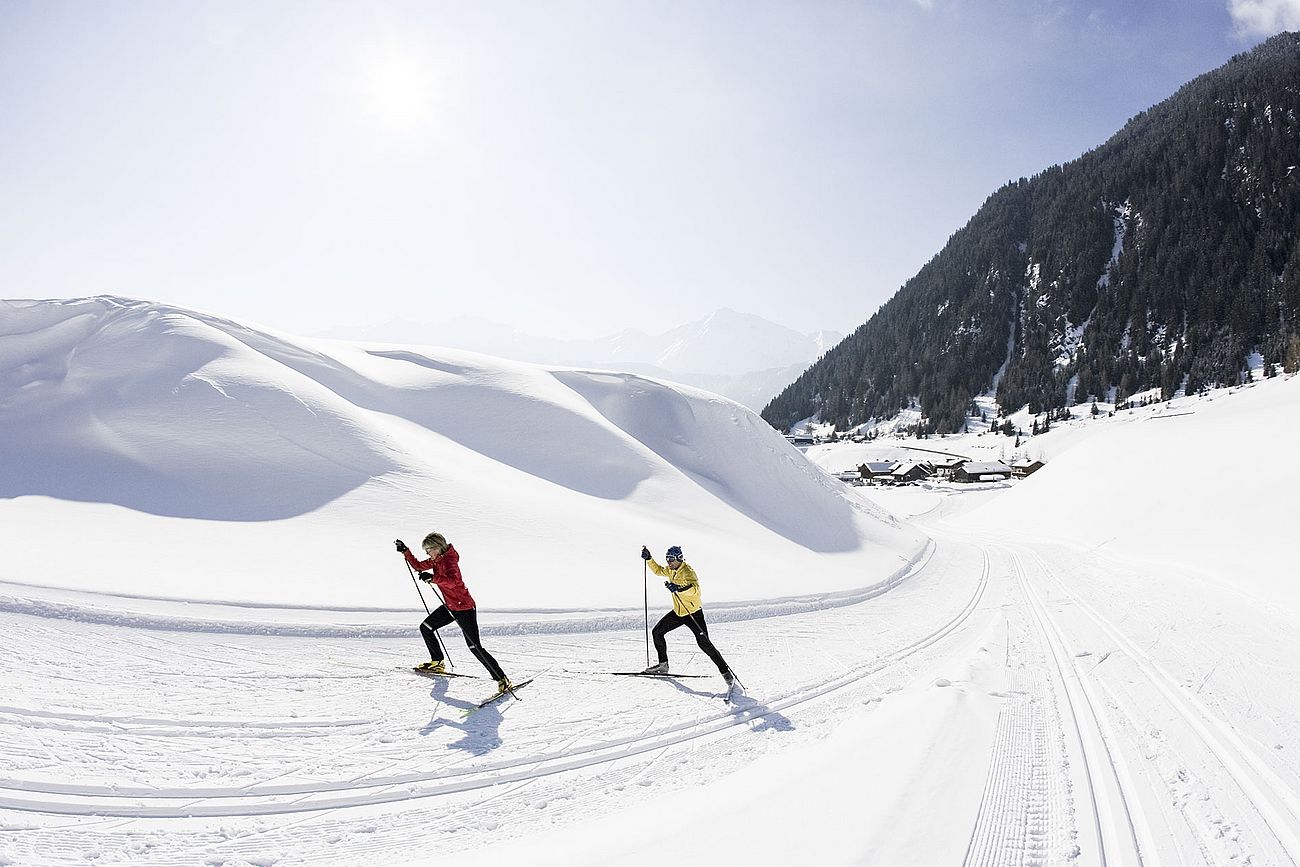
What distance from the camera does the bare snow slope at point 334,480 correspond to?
9.90 m

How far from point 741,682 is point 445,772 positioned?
4267mm

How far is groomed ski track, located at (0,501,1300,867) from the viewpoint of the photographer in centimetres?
416

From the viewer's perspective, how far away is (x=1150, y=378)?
13188 cm

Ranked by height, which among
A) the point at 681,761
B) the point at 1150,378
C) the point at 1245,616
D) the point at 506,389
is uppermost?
the point at 1150,378

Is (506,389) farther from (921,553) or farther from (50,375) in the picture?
(921,553)

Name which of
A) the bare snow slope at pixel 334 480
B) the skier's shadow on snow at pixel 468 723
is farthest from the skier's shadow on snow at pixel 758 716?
the bare snow slope at pixel 334 480

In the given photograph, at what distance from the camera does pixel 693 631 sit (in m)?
7.37

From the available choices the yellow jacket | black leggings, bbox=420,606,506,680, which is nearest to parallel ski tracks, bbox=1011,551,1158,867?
the yellow jacket

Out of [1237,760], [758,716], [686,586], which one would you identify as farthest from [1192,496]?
[686,586]

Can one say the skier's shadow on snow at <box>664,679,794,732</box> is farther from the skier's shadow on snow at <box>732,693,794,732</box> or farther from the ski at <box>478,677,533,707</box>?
the ski at <box>478,677,533,707</box>

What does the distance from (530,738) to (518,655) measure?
9.14 feet

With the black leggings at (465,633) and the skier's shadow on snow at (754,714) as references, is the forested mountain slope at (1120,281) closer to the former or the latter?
the skier's shadow on snow at (754,714)

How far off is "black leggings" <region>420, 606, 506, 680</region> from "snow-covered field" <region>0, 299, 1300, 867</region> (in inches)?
17.7

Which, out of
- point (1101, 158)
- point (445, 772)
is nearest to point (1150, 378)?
point (1101, 158)
